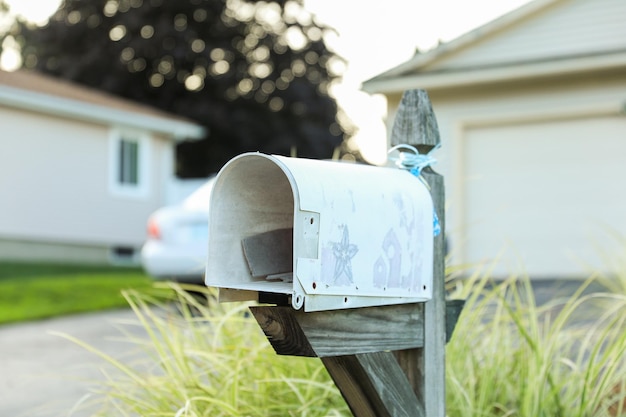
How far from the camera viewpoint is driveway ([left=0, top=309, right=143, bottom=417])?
14.0 ft

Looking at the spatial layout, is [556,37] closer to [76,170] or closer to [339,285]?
[339,285]

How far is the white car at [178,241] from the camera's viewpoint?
8.41 m

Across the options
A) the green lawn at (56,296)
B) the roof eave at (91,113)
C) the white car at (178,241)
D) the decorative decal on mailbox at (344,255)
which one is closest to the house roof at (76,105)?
the roof eave at (91,113)

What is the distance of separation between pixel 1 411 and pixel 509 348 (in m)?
2.58

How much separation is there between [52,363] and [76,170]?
1193 cm

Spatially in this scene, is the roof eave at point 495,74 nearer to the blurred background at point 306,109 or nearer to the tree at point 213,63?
the blurred background at point 306,109

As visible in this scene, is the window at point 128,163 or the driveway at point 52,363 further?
the window at point 128,163

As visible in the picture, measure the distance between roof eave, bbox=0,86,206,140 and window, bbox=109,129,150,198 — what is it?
0.33 metres

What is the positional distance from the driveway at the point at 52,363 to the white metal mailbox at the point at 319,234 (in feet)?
4.10

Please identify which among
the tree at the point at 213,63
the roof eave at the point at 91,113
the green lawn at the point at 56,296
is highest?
the tree at the point at 213,63

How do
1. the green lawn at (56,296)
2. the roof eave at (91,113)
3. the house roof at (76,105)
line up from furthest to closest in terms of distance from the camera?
the house roof at (76,105) → the roof eave at (91,113) → the green lawn at (56,296)

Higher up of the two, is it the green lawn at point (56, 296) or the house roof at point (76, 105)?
the house roof at point (76, 105)

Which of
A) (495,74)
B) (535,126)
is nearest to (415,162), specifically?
(495,74)

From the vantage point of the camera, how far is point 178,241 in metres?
8.53
